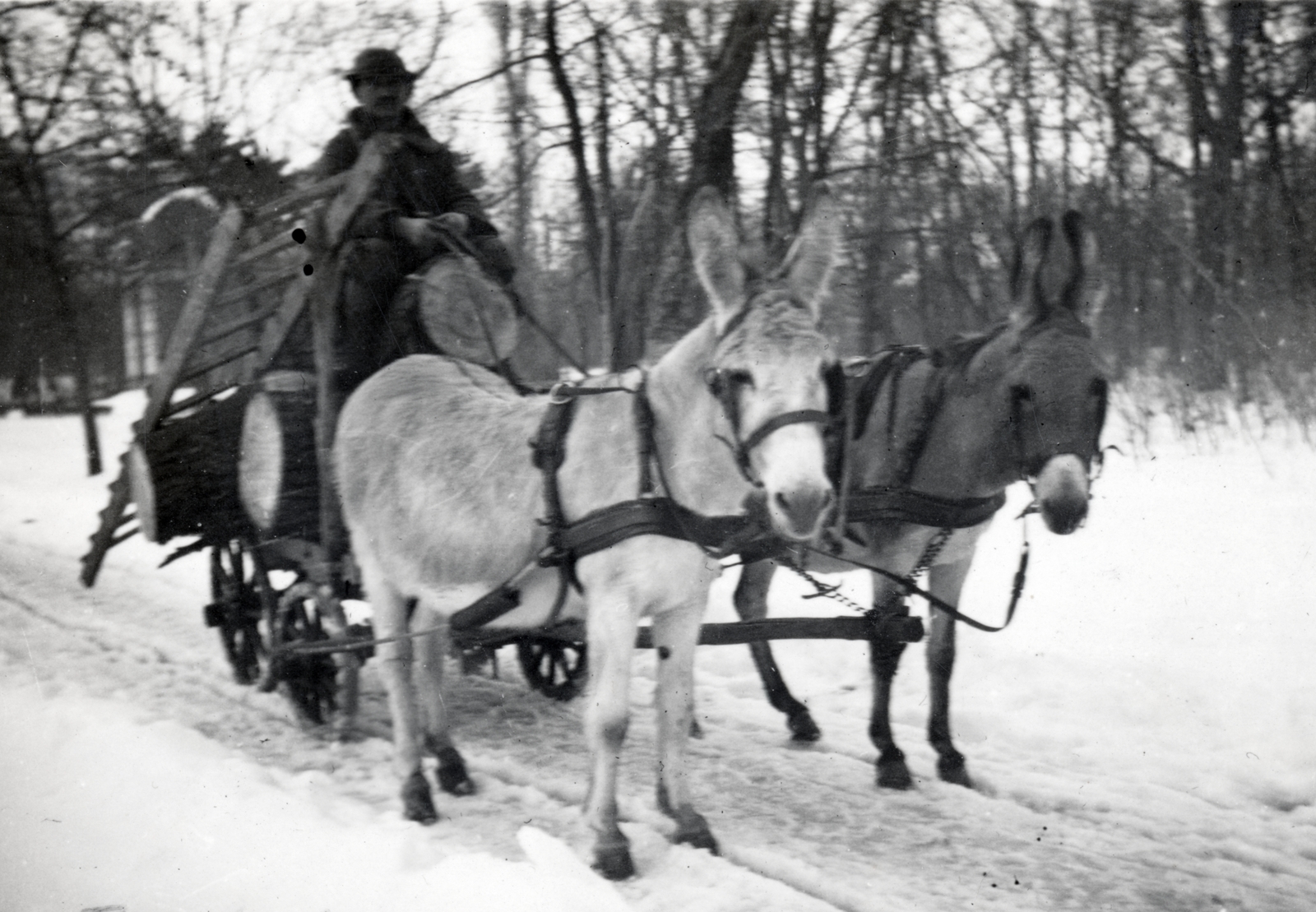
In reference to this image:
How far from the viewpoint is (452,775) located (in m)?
4.52

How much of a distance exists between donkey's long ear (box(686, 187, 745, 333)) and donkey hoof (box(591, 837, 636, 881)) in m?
1.78

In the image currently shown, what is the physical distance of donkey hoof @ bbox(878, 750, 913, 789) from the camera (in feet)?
14.8

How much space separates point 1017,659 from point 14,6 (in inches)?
216

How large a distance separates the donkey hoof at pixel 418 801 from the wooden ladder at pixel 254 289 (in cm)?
183

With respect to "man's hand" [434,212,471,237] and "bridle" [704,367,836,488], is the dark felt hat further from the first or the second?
"bridle" [704,367,836,488]

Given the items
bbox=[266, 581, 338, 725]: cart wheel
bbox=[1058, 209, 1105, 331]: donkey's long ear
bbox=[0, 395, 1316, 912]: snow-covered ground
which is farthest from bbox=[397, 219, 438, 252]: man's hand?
bbox=[1058, 209, 1105, 331]: donkey's long ear

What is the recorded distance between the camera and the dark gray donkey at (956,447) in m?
3.91

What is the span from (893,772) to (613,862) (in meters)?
1.52

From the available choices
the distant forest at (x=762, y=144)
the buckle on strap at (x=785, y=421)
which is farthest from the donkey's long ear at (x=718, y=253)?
the distant forest at (x=762, y=144)

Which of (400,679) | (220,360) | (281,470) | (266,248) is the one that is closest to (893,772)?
(400,679)

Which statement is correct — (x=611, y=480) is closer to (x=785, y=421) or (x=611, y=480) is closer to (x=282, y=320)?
(x=785, y=421)

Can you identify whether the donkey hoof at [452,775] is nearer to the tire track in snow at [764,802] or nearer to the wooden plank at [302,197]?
the tire track in snow at [764,802]

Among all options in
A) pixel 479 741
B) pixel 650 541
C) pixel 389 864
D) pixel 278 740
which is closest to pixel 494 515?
pixel 650 541

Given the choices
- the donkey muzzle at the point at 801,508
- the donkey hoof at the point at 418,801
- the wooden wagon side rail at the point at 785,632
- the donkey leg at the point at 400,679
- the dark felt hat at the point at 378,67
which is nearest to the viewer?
the donkey muzzle at the point at 801,508
